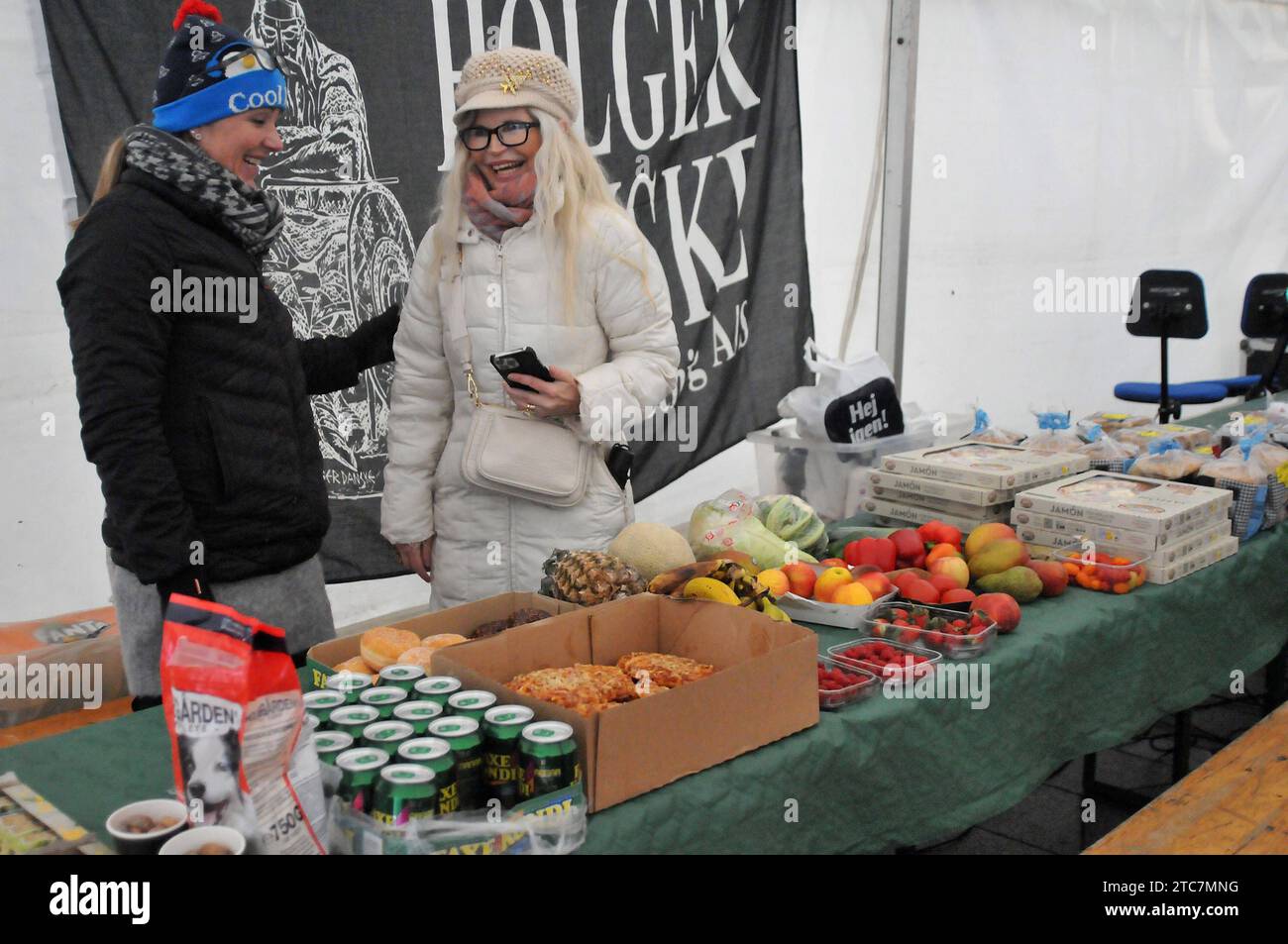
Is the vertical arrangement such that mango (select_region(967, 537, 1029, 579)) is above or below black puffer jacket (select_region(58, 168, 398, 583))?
below

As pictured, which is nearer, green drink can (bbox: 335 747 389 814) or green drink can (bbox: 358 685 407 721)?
green drink can (bbox: 335 747 389 814)

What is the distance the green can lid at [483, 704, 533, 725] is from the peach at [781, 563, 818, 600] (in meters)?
1.01

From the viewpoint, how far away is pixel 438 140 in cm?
351

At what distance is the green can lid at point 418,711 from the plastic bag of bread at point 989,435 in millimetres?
2312

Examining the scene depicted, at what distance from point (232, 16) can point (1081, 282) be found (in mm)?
5265

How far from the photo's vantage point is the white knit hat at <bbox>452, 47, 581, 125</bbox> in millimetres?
2328

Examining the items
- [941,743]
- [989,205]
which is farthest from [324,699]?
Result: [989,205]

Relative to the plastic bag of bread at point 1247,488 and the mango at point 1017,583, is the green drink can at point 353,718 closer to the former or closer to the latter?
the mango at point 1017,583

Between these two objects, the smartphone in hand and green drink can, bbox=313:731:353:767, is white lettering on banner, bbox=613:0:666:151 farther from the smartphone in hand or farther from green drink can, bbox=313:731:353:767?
green drink can, bbox=313:731:353:767

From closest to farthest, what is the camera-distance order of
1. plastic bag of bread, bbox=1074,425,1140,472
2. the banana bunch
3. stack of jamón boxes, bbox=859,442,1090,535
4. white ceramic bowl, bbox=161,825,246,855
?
white ceramic bowl, bbox=161,825,246,855 → the banana bunch → stack of jamón boxes, bbox=859,442,1090,535 → plastic bag of bread, bbox=1074,425,1140,472

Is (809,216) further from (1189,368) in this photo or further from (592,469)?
(1189,368)

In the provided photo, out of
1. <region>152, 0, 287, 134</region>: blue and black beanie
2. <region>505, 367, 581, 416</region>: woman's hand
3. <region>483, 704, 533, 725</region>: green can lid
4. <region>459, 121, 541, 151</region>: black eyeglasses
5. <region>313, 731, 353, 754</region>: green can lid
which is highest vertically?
<region>152, 0, 287, 134</region>: blue and black beanie
